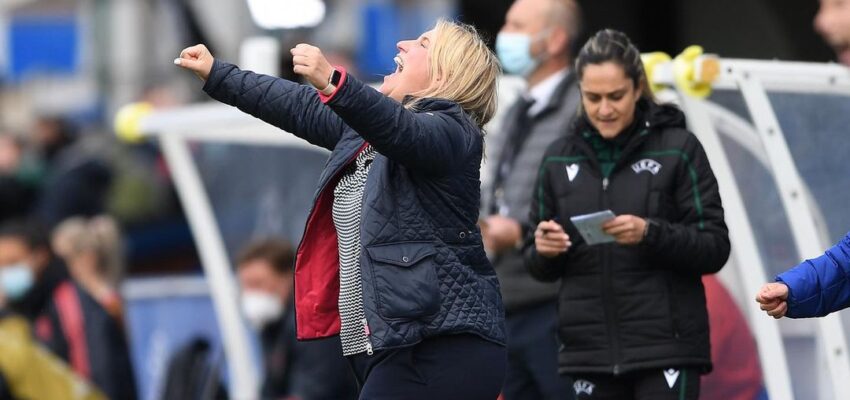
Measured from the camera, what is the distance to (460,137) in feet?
15.9

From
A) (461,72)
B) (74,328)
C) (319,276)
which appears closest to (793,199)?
(461,72)

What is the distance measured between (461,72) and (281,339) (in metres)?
4.11

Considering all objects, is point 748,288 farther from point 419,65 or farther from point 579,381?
point 419,65

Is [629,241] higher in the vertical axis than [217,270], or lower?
lower

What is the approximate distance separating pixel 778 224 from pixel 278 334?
3505 millimetres

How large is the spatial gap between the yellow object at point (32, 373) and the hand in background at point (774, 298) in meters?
5.45

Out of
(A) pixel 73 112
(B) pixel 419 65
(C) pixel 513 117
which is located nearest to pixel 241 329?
(C) pixel 513 117

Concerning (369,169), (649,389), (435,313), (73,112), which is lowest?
(649,389)

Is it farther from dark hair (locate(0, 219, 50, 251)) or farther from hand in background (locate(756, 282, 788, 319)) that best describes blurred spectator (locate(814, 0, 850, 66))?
dark hair (locate(0, 219, 50, 251))

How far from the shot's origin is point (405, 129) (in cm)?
464

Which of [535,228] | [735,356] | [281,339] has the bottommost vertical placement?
[735,356]

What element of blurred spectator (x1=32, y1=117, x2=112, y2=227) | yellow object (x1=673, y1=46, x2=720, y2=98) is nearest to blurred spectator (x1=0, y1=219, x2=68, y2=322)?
blurred spectator (x1=32, y1=117, x2=112, y2=227)

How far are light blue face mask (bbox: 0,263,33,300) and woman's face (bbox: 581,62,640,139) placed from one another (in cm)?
564

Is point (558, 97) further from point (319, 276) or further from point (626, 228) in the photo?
point (319, 276)
